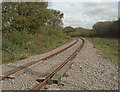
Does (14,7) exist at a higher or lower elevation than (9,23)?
higher

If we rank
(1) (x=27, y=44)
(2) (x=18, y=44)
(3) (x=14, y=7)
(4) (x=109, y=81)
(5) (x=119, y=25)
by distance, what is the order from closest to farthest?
(4) (x=109, y=81), (2) (x=18, y=44), (1) (x=27, y=44), (3) (x=14, y=7), (5) (x=119, y=25)

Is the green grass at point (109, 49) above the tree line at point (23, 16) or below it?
below

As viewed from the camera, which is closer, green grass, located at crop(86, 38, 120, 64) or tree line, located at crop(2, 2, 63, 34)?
green grass, located at crop(86, 38, 120, 64)

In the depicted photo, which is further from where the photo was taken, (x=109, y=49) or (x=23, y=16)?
(x=109, y=49)

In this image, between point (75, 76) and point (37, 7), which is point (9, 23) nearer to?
point (37, 7)

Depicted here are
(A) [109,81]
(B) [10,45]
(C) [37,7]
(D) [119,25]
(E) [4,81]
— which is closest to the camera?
A: (E) [4,81]

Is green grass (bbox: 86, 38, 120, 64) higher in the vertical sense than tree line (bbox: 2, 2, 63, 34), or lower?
lower

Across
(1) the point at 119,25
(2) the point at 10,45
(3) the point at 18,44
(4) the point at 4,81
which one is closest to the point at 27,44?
(3) the point at 18,44

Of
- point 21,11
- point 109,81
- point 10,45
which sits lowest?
point 109,81

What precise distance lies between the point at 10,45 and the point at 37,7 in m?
6.67

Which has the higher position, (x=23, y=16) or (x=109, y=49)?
(x=23, y=16)

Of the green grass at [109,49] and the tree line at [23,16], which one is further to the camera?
the tree line at [23,16]

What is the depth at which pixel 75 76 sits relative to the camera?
16.9 feet

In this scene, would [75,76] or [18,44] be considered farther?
[18,44]
